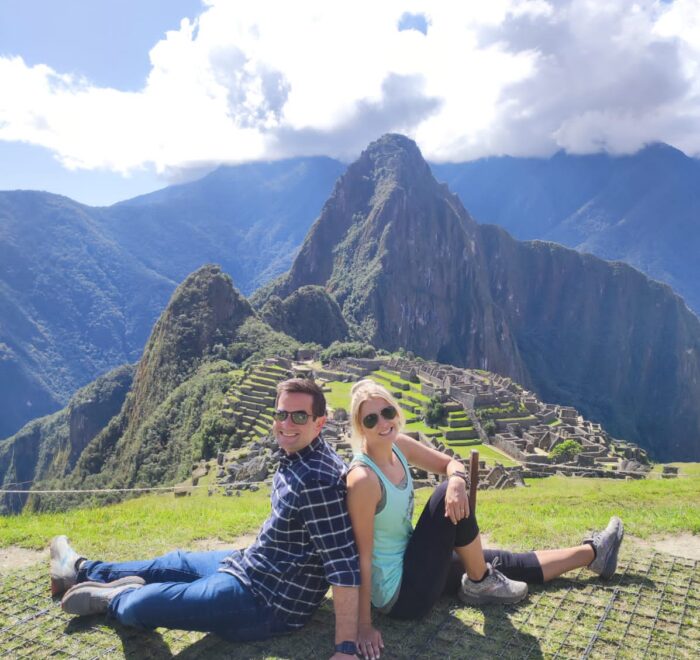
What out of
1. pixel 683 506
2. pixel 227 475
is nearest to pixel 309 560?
pixel 683 506

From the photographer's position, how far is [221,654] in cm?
363

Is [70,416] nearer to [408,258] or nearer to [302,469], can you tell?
[408,258]

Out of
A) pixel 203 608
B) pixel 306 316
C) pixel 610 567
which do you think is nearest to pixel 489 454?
pixel 610 567

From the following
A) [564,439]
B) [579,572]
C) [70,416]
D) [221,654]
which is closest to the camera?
[221,654]

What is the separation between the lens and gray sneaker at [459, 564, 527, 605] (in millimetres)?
3996

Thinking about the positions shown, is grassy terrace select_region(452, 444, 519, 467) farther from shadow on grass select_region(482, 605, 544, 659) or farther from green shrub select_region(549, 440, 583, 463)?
shadow on grass select_region(482, 605, 544, 659)

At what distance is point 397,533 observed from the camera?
363cm

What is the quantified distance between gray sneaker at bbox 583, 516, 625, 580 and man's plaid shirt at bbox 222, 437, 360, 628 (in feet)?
7.28

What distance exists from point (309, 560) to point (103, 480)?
53904 millimetres

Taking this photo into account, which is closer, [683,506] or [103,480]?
[683,506]

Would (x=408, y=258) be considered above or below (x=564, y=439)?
above

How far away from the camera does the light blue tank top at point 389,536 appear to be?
3533mm

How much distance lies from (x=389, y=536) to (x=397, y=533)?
6cm

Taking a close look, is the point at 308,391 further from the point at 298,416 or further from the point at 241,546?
the point at 241,546
